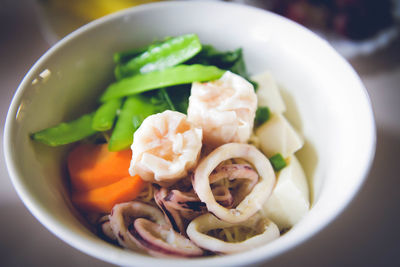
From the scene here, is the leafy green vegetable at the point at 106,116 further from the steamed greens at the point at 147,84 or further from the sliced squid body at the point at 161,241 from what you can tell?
the sliced squid body at the point at 161,241

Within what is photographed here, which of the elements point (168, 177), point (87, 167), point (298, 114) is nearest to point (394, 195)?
point (298, 114)

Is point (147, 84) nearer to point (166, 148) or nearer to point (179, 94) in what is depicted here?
point (179, 94)

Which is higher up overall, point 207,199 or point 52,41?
point 52,41

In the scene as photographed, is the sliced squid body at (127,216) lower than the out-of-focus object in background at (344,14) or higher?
higher

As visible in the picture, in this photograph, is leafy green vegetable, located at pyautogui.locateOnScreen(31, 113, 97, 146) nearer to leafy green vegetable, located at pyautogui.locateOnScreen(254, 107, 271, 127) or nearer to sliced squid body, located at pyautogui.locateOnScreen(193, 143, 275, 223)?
sliced squid body, located at pyautogui.locateOnScreen(193, 143, 275, 223)

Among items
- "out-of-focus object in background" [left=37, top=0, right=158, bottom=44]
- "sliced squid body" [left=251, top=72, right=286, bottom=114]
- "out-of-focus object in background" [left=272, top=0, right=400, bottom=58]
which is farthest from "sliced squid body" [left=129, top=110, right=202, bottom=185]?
"out-of-focus object in background" [left=272, top=0, right=400, bottom=58]

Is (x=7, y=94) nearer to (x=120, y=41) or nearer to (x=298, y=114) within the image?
(x=120, y=41)

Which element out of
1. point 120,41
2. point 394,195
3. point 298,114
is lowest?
point 394,195

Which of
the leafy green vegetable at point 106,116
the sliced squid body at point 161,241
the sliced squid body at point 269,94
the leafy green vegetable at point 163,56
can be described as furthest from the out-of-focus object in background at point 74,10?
the sliced squid body at point 161,241
